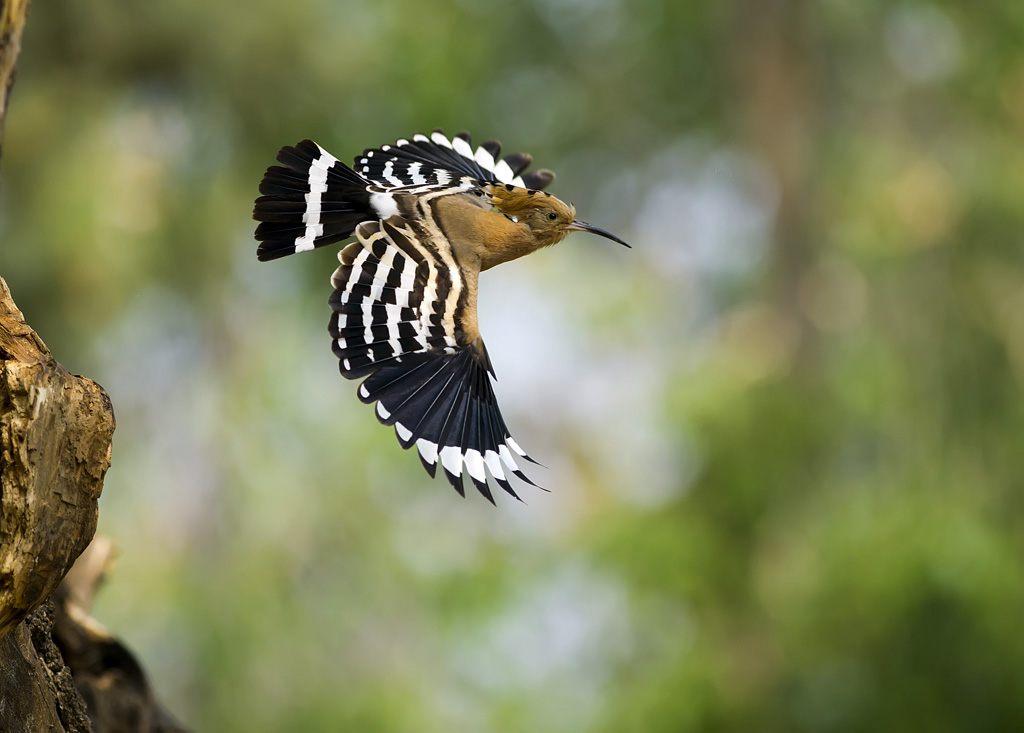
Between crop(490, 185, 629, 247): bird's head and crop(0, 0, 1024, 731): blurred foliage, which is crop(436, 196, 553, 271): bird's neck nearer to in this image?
crop(490, 185, 629, 247): bird's head

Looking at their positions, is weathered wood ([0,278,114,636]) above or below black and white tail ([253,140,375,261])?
below

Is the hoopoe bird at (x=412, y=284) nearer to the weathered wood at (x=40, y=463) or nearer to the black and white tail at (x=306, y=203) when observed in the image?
the black and white tail at (x=306, y=203)

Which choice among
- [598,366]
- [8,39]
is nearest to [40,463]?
[8,39]

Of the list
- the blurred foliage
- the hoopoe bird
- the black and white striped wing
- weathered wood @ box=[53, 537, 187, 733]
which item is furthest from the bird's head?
the blurred foliage

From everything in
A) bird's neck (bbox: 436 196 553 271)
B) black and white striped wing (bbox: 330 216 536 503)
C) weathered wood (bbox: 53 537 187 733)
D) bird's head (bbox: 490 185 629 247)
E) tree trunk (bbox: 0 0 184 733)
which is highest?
bird's head (bbox: 490 185 629 247)

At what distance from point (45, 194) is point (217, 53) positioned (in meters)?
0.84

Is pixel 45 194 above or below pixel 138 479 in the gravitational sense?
above

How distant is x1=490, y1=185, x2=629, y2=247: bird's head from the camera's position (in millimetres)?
1429

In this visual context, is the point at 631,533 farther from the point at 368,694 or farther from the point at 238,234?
the point at 238,234

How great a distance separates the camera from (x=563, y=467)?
256 inches

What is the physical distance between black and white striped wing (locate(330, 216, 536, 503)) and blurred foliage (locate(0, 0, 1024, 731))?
259cm

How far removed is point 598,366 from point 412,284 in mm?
5368

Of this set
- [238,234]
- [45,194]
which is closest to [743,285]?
[238,234]

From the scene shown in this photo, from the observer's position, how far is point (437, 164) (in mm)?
1591
